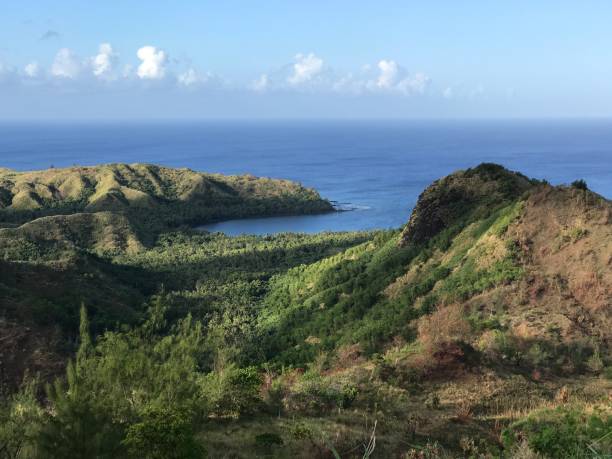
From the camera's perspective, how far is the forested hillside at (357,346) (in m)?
16.2

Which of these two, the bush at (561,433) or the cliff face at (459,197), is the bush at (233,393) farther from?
the cliff face at (459,197)

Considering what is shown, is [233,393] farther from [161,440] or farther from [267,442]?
[161,440]

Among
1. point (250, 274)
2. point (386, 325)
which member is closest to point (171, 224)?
point (250, 274)

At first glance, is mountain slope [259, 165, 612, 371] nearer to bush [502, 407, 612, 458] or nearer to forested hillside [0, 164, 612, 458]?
forested hillside [0, 164, 612, 458]

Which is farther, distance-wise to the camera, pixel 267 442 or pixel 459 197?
pixel 459 197

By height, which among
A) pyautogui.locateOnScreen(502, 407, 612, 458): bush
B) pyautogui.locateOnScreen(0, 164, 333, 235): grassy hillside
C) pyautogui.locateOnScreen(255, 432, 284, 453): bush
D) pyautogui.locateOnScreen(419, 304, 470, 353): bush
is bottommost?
pyautogui.locateOnScreen(0, 164, 333, 235): grassy hillside

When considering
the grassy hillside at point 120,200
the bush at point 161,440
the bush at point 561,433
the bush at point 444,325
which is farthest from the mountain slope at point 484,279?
the grassy hillside at point 120,200

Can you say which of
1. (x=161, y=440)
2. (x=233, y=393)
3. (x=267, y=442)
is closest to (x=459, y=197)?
(x=233, y=393)

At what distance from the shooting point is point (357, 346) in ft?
132

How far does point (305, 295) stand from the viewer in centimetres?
7294

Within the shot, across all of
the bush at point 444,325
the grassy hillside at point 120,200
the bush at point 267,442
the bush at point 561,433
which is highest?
the bush at point 561,433

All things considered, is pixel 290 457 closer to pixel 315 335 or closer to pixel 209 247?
pixel 315 335

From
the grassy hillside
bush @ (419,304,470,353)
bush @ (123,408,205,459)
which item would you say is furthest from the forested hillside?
the grassy hillside

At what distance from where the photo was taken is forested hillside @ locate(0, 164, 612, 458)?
1617 cm
